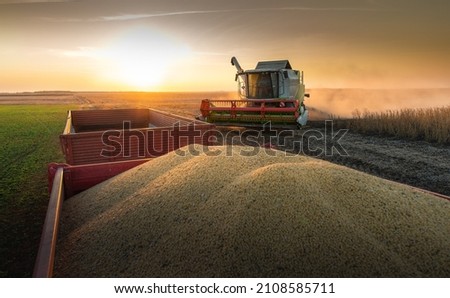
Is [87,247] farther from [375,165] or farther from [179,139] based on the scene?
[375,165]

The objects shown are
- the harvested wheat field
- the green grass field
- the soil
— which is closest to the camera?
the harvested wheat field

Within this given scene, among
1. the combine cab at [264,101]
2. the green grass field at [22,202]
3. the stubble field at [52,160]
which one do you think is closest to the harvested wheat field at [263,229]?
the green grass field at [22,202]

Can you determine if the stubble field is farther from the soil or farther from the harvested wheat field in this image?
the harvested wheat field

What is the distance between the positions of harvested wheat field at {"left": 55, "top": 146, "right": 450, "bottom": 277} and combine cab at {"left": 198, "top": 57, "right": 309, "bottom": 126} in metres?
6.39

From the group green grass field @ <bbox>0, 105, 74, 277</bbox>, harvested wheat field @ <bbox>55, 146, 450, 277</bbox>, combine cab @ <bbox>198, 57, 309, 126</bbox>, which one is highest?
combine cab @ <bbox>198, 57, 309, 126</bbox>

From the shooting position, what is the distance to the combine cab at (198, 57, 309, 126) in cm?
937

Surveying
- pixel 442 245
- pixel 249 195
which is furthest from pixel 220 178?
pixel 442 245

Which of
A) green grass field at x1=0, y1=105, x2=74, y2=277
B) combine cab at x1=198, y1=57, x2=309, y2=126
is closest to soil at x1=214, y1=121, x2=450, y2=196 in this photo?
combine cab at x1=198, y1=57, x2=309, y2=126

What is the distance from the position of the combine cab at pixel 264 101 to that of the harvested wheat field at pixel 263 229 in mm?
6389

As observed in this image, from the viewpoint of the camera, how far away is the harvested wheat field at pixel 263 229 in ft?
6.68

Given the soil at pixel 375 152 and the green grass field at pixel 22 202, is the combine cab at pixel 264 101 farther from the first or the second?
the green grass field at pixel 22 202

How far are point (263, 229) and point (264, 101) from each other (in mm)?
7605

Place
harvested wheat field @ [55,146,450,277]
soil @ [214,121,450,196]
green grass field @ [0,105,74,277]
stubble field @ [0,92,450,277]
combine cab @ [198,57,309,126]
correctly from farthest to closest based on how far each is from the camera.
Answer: combine cab @ [198,57,309,126]
soil @ [214,121,450,196]
stubble field @ [0,92,450,277]
green grass field @ [0,105,74,277]
harvested wheat field @ [55,146,450,277]

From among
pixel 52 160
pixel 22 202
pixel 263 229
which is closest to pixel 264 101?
pixel 52 160
